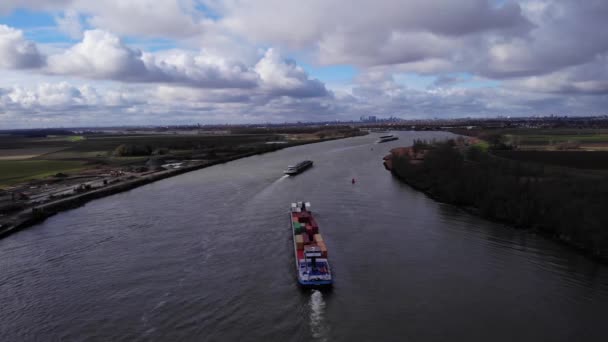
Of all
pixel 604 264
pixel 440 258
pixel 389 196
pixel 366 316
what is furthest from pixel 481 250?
pixel 389 196

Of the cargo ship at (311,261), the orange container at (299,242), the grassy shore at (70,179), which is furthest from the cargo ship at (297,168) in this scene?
the orange container at (299,242)

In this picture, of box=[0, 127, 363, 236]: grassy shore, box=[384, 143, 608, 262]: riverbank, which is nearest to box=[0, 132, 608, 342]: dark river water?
box=[384, 143, 608, 262]: riverbank

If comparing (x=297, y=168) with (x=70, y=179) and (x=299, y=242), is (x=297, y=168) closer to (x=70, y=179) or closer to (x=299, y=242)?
(x=70, y=179)

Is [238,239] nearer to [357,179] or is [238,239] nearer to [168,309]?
[168,309]

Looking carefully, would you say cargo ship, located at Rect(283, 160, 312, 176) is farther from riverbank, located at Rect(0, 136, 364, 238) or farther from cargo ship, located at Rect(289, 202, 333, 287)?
cargo ship, located at Rect(289, 202, 333, 287)

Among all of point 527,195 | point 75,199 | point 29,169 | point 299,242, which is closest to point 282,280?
point 299,242

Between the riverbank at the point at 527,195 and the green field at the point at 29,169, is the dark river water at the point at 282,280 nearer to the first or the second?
the riverbank at the point at 527,195
